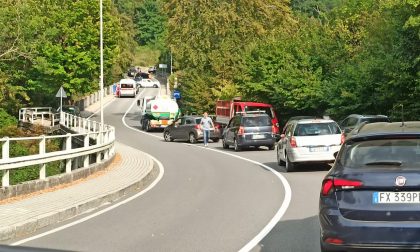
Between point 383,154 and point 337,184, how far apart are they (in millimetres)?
616

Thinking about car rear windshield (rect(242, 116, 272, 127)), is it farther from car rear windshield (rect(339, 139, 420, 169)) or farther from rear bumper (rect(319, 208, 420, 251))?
rear bumper (rect(319, 208, 420, 251))

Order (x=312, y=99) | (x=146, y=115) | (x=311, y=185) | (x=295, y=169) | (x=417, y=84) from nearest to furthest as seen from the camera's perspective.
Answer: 1. (x=311, y=185)
2. (x=295, y=169)
3. (x=417, y=84)
4. (x=312, y=99)
5. (x=146, y=115)

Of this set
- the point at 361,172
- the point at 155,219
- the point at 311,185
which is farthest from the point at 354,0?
the point at 361,172

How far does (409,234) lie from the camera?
6516mm

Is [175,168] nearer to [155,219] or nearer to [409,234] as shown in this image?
[155,219]

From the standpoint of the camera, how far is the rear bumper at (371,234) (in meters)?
6.52

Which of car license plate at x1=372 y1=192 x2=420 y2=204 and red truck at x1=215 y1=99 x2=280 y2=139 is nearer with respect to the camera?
car license plate at x1=372 y1=192 x2=420 y2=204

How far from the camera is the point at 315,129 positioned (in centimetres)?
2066

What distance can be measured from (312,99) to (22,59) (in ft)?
93.2

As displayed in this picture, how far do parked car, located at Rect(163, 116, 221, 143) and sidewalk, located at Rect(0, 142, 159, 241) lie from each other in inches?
791

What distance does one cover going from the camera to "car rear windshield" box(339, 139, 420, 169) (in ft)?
22.7

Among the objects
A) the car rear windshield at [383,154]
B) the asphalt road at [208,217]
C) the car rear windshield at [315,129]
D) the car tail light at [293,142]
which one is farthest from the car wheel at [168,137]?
the car rear windshield at [383,154]

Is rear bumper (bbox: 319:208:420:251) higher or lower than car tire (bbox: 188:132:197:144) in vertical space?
higher

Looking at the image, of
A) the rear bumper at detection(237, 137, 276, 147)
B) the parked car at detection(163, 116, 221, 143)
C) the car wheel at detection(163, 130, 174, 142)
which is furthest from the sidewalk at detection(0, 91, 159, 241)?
the car wheel at detection(163, 130, 174, 142)
